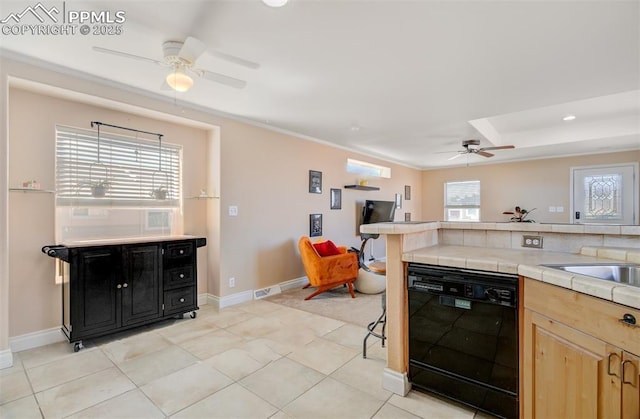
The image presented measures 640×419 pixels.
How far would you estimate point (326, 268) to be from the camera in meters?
3.96

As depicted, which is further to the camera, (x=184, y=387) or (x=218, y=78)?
(x=218, y=78)

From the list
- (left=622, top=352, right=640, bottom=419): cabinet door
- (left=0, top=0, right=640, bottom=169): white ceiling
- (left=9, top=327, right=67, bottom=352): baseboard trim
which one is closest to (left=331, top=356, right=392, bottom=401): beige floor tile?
(left=622, top=352, right=640, bottom=419): cabinet door

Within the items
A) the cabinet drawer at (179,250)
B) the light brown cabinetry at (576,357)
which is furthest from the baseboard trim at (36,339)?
the light brown cabinetry at (576,357)

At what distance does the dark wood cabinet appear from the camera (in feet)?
8.28

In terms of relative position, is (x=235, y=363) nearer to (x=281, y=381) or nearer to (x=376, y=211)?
(x=281, y=381)

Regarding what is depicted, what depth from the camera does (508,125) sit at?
196 inches

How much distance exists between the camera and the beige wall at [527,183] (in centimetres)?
625

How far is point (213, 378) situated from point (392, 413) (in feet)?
4.12

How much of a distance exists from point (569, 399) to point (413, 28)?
220cm

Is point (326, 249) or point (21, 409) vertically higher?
point (326, 249)

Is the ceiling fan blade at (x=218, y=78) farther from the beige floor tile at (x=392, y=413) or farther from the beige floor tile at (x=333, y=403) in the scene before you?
the beige floor tile at (x=392, y=413)

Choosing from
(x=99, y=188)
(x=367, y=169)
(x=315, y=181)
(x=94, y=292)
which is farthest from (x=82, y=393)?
(x=367, y=169)

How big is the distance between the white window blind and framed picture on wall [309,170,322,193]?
2.03m

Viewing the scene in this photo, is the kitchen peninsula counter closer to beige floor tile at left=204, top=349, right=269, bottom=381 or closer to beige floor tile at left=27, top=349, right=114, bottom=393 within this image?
beige floor tile at left=204, top=349, right=269, bottom=381
